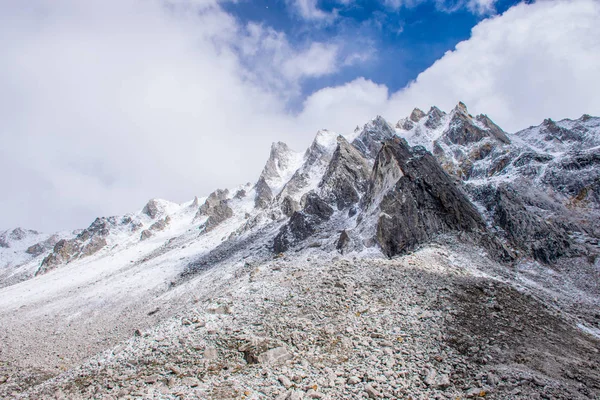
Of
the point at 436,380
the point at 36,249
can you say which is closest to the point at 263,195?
the point at 436,380

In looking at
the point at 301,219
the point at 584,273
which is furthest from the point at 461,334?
the point at 301,219

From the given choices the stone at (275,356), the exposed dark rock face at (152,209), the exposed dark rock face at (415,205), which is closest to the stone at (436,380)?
the stone at (275,356)

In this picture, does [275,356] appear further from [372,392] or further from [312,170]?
[312,170]

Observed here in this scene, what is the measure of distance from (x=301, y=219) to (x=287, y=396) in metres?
40.7

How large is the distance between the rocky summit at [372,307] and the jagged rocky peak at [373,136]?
3073 cm

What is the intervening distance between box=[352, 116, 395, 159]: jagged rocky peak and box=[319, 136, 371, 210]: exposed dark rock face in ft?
85.9

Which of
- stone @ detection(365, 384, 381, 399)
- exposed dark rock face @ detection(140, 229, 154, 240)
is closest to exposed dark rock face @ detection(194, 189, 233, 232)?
exposed dark rock face @ detection(140, 229, 154, 240)

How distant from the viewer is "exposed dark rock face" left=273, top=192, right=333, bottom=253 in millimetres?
47531

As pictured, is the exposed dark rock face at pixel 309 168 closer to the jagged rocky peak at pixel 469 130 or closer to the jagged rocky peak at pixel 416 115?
the jagged rocky peak at pixel 416 115

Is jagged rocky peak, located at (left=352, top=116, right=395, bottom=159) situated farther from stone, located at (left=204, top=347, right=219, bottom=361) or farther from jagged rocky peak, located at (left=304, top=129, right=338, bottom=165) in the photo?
stone, located at (left=204, top=347, right=219, bottom=361)

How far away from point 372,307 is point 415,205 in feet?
67.1

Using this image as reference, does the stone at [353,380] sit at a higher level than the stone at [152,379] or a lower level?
lower

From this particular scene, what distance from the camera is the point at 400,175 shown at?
1507 inches

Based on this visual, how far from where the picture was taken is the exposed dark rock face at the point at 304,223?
156ft
